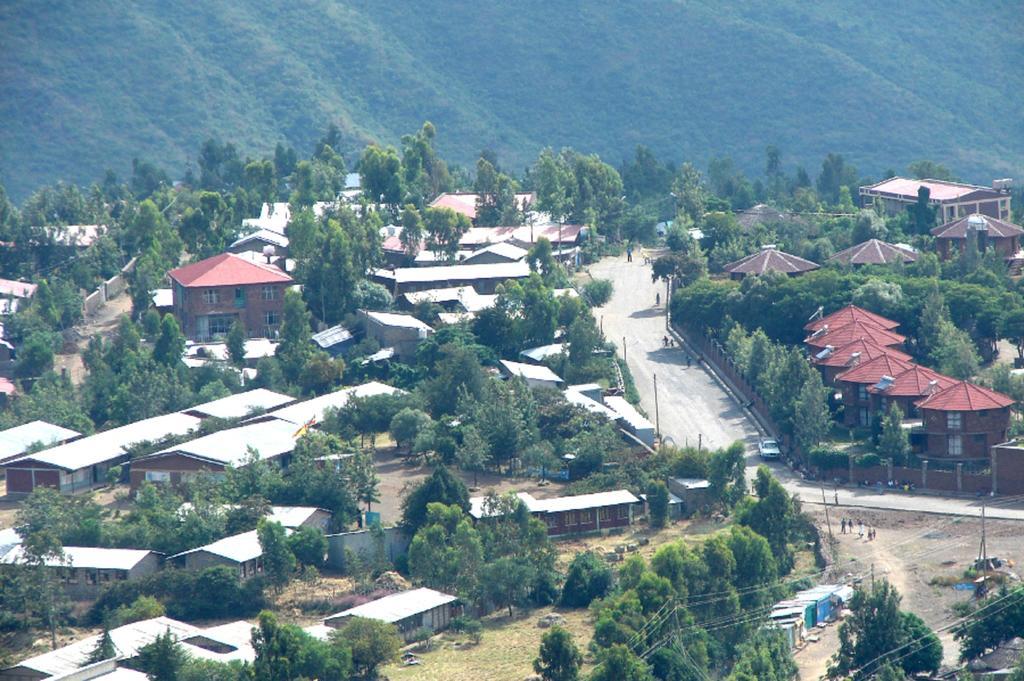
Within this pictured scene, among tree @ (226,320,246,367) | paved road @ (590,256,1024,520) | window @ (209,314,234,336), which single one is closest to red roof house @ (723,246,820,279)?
paved road @ (590,256,1024,520)

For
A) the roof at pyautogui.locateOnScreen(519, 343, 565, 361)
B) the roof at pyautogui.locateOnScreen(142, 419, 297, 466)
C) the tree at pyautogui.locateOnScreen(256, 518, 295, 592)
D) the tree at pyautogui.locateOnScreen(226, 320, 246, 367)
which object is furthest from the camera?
the tree at pyautogui.locateOnScreen(226, 320, 246, 367)

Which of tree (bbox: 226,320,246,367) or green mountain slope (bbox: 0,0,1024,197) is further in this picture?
green mountain slope (bbox: 0,0,1024,197)

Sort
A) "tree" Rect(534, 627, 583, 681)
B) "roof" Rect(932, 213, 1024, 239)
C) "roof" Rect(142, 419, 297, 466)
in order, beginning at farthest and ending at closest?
"roof" Rect(932, 213, 1024, 239), "roof" Rect(142, 419, 297, 466), "tree" Rect(534, 627, 583, 681)

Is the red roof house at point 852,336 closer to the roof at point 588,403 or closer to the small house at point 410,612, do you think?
the roof at point 588,403

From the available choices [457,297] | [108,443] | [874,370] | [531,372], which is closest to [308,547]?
[108,443]

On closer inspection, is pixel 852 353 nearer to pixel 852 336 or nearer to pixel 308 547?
pixel 852 336

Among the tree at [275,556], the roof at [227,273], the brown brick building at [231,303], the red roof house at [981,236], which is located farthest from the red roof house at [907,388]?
the roof at [227,273]

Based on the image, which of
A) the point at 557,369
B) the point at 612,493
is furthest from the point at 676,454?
the point at 557,369

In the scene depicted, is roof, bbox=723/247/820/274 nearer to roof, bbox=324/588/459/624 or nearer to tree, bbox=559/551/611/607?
tree, bbox=559/551/611/607
